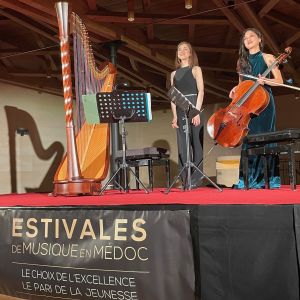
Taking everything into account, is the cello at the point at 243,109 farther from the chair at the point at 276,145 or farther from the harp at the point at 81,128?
the harp at the point at 81,128

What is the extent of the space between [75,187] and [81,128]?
2.40 feet

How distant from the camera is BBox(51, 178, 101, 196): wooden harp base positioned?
10.9 ft

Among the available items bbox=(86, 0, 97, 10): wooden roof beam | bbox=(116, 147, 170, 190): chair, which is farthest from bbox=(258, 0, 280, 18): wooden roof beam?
bbox=(116, 147, 170, 190): chair

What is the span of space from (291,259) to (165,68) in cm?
661

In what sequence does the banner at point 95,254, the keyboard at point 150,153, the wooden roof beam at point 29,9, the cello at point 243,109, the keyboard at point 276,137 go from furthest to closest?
the wooden roof beam at point 29,9, the keyboard at point 150,153, the cello at point 243,109, the keyboard at point 276,137, the banner at point 95,254

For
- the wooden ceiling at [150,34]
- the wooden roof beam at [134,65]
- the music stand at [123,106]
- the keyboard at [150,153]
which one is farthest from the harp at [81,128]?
the wooden roof beam at [134,65]

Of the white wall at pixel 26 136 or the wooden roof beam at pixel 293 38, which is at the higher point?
the wooden roof beam at pixel 293 38

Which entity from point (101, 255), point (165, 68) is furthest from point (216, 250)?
point (165, 68)

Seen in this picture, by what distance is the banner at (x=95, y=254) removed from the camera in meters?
2.22

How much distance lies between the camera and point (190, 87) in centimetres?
388

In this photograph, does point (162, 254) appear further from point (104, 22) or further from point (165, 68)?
point (165, 68)

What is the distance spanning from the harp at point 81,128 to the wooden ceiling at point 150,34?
1430 mm

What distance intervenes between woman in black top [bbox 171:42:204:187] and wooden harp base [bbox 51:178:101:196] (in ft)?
3.40

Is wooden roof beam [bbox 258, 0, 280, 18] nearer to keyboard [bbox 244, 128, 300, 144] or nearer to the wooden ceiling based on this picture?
the wooden ceiling
